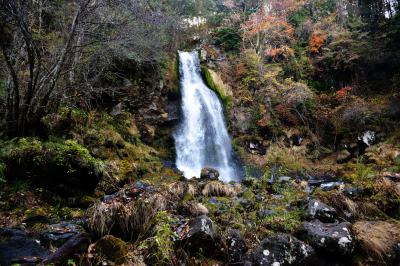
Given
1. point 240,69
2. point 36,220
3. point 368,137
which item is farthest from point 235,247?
point 240,69

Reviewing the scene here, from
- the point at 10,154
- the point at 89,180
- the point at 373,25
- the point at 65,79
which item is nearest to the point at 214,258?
the point at 89,180

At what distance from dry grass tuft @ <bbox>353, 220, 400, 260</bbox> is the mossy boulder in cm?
528

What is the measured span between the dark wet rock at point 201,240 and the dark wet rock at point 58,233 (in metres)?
1.53

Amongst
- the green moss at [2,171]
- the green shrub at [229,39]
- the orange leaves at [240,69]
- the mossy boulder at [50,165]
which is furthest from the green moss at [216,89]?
the green moss at [2,171]

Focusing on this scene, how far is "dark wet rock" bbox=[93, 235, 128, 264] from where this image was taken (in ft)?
11.5

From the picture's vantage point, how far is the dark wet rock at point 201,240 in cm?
412

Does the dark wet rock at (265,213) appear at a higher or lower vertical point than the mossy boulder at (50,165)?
lower

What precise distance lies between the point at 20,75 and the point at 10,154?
4296 mm

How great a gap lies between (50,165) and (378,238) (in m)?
6.05

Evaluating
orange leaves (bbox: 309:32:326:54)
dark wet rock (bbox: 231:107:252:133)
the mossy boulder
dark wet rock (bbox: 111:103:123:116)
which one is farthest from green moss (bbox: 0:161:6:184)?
orange leaves (bbox: 309:32:326:54)

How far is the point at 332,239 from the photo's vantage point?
4.41 m

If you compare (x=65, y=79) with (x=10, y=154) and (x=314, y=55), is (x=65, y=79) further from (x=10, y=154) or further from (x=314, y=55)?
(x=314, y=55)

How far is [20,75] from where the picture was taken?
9.35 m

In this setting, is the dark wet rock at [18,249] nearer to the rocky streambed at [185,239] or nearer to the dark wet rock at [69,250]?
the rocky streambed at [185,239]
